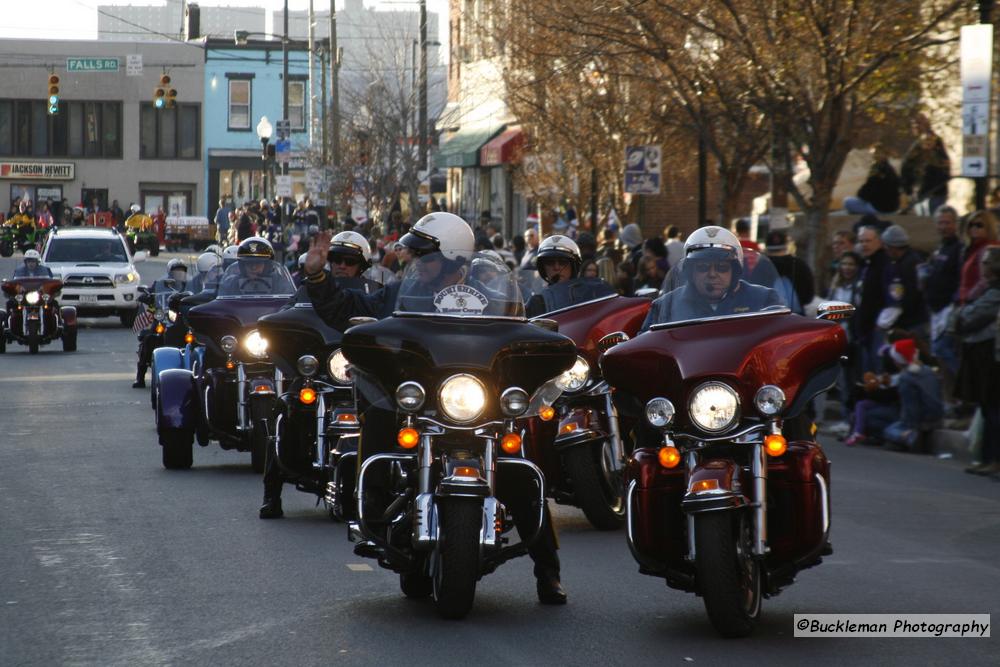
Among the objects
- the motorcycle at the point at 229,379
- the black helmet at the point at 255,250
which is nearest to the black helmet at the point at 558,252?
the motorcycle at the point at 229,379

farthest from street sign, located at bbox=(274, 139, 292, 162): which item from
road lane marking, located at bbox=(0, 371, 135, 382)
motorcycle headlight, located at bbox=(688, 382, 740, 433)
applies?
motorcycle headlight, located at bbox=(688, 382, 740, 433)

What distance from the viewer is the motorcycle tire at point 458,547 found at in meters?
7.32

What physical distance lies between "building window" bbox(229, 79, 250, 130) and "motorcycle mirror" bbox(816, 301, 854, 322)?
2925 inches

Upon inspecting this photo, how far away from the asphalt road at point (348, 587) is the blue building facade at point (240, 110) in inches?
2628

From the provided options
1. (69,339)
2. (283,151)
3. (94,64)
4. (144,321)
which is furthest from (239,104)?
(144,321)

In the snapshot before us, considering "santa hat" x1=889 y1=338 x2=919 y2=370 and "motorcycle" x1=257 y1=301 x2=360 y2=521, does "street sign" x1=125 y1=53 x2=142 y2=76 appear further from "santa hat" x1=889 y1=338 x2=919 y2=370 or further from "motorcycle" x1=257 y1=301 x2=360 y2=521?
"motorcycle" x1=257 y1=301 x2=360 y2=521

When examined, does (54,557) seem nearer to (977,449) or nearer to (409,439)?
(409,439)

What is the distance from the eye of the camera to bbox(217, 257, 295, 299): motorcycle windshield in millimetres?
13953

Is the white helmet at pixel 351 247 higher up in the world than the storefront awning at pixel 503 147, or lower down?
lower down

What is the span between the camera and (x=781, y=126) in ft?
71.3

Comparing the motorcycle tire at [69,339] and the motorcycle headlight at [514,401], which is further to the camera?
the motorcycle tire at [69,339]

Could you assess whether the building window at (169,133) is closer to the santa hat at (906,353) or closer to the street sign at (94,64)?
the street sign at (94,64)

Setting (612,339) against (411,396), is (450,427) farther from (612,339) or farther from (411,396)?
(612,339)

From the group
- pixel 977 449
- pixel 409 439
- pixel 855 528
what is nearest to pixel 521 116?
pixel 977 449
